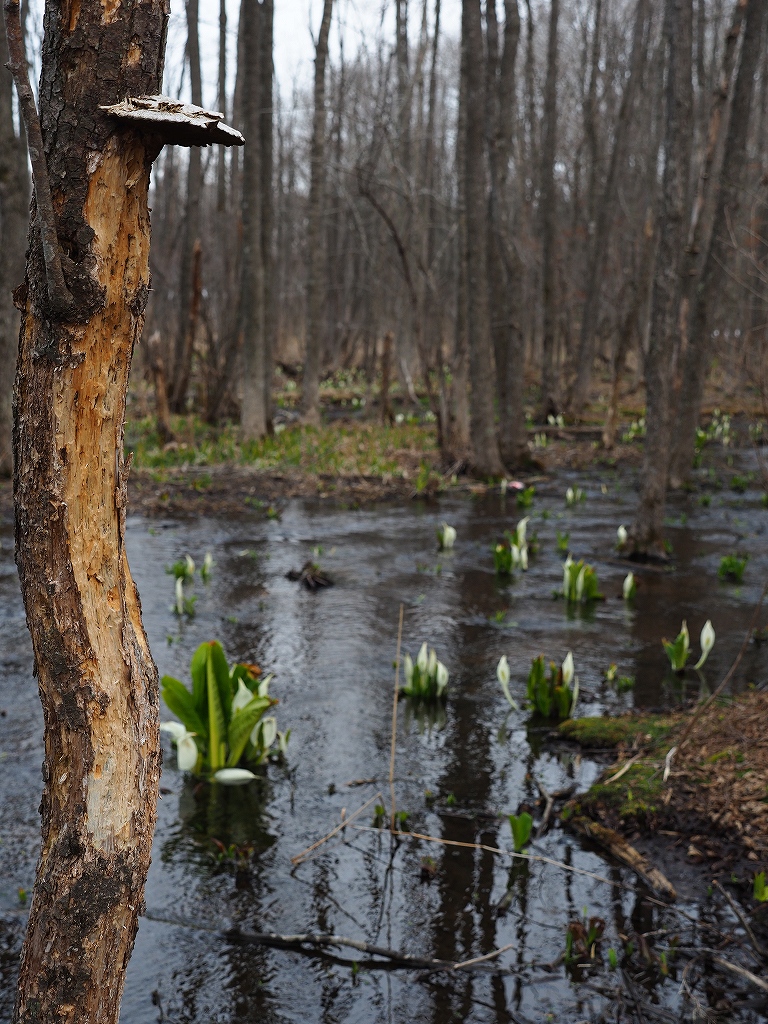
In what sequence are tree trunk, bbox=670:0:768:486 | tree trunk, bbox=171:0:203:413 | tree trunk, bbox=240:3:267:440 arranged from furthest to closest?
1. tree trunk, bbox=171:0:203:413
2. tree trunk, bbox=240:3:267:440
3. tree trunk, bbox=670:0:768:486

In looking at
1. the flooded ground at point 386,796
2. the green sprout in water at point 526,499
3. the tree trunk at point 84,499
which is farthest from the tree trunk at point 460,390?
the tree trunk at point 84,499

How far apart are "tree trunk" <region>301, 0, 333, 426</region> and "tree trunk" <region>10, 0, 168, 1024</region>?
14402mm

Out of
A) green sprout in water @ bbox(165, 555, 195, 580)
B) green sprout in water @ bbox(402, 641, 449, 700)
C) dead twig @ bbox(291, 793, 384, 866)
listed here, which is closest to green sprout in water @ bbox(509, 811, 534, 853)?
dead twig @ bbox(291, 793, 384, 866)

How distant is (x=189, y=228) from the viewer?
16.6m

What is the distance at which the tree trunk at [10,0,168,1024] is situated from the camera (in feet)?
5.61

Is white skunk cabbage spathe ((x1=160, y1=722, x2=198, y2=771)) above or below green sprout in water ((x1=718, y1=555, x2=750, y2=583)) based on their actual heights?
below

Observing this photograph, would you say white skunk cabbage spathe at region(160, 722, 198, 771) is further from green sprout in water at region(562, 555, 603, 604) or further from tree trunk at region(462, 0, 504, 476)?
tree trunk at region(462, 0, 504, 476)

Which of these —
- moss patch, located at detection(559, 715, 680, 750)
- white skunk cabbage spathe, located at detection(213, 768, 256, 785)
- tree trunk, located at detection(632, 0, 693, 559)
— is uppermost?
tree trunk, located at detection(632, 0, 693, 559)

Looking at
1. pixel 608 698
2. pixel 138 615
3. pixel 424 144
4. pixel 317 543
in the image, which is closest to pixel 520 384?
pixel 317 543

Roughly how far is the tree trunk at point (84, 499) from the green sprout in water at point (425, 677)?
362 centimetres

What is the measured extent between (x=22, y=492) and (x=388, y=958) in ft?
7.27

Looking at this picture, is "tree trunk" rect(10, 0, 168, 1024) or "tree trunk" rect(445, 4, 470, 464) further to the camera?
"tree trunk" rect(445, 4, 470, 464)

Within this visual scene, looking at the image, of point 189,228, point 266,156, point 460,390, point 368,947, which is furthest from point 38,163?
point 189,228

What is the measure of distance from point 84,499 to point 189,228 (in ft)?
52.1
